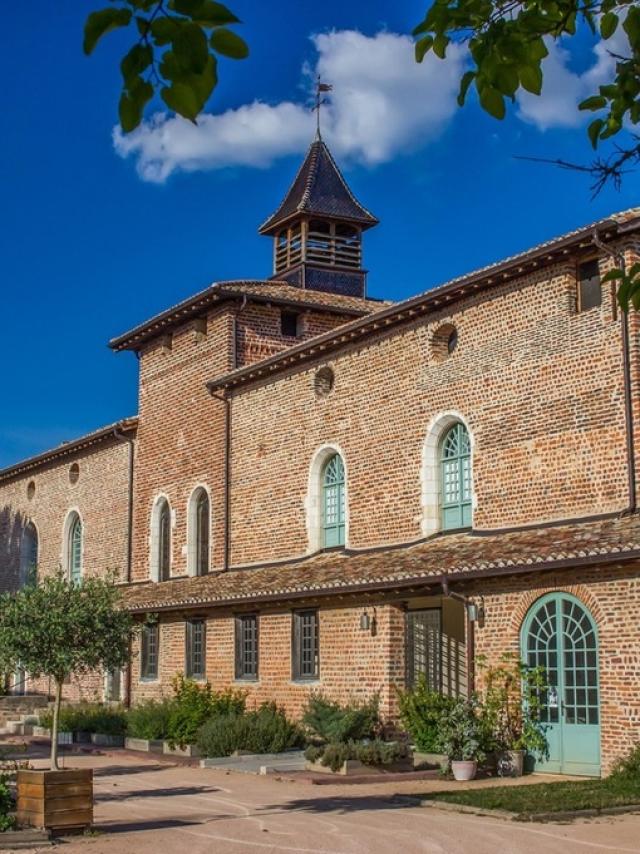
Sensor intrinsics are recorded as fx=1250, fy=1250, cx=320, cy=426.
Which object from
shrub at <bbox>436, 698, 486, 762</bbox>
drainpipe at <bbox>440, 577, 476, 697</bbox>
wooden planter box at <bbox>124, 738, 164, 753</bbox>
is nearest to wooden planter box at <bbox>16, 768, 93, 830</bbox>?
shrub at <bbox>436, 698, 486, 762</bbox>

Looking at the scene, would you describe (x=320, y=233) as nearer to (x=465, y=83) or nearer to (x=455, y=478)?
(x=455, y=478)

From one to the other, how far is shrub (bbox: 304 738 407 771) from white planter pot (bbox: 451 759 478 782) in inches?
56.5

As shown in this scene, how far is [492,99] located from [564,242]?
1547cm

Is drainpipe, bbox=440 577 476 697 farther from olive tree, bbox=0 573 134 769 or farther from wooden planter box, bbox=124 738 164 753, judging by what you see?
wooden planter box, bbox=124 738 164 753

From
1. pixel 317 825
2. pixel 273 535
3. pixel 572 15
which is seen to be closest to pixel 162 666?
pixel 273 535

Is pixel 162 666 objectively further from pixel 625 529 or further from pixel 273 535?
pixel 625 529

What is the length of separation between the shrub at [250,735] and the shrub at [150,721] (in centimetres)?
221

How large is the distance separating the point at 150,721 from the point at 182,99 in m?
22.6

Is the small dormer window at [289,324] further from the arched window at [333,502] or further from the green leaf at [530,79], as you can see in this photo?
the green leaf at [530,79]

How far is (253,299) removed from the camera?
29906 millimetres

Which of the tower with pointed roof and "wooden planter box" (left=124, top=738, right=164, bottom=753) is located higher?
the tower with pointed roof

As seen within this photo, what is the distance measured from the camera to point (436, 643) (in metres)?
23.2

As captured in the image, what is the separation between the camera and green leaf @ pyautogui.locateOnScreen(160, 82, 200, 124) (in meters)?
4.00

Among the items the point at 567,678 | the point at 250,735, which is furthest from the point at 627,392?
the point at 250,735
